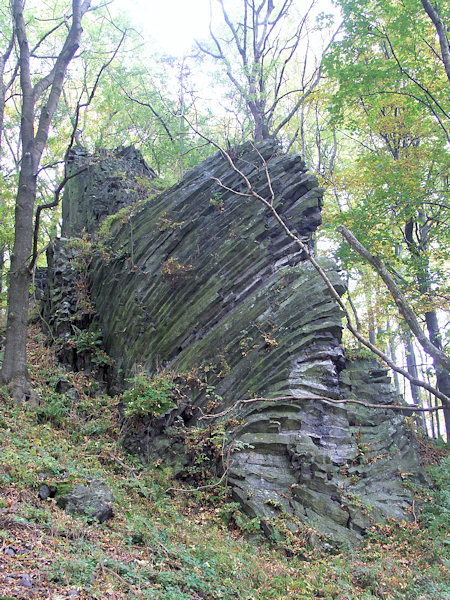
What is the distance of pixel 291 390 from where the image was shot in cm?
806

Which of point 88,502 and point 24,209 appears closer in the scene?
point 88,502

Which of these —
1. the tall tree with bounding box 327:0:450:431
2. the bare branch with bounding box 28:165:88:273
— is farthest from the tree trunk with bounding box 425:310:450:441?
the bare branch with bounding box 28:165:88:273

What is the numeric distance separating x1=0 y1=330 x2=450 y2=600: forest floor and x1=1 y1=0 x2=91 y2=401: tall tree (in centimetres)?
80

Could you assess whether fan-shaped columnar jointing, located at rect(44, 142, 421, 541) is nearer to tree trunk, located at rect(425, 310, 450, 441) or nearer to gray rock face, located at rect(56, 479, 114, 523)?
gray rock face, located at rect(56, 479, 114, 523)

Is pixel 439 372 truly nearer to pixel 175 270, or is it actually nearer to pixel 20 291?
pixel 175 270

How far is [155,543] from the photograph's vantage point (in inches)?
217

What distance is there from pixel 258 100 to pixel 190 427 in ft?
45.1

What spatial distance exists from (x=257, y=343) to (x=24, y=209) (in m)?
5.74

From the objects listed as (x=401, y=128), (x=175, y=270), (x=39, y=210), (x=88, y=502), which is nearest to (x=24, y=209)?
(x=39, y=210)

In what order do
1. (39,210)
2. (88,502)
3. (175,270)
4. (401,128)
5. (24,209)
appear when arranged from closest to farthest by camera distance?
(88,502) → (39,210) → (24,209) → (175,270) → (401,128)

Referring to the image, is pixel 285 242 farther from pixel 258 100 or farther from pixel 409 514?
pixel 258 100

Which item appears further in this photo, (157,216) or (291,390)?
(157,216)

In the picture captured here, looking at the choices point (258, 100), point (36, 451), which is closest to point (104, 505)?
point (36, 451)

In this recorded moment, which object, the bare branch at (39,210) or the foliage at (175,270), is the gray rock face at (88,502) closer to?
the bare branch at (39,210)
